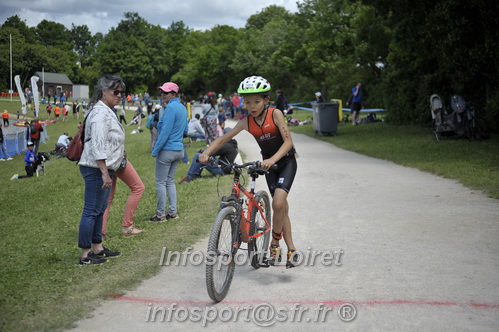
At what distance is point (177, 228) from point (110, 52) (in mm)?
102525

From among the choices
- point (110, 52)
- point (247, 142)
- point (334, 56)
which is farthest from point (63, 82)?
point (247, 142)

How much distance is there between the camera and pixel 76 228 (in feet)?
30.0

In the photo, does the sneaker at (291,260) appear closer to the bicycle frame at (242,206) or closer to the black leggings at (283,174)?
the bicycle frame at (242,206)

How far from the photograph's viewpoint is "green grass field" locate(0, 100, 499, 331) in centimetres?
514

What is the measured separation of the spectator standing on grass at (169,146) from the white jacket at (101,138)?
79.6 inches

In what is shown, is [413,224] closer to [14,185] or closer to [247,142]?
[14,185]

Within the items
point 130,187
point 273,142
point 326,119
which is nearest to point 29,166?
point 326,119

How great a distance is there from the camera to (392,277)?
5.70 metres

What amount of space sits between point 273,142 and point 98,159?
1.87 metres

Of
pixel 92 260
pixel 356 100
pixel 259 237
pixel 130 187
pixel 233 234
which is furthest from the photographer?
pixel 356 100

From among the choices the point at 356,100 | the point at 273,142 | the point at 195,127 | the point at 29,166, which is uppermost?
the point at 356,100

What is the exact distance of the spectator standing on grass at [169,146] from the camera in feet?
28.4

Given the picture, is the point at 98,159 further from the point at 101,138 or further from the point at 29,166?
the point at 29,166

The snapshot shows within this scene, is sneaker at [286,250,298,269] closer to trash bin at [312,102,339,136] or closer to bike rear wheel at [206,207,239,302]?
bike rear wheel at [206,207,239,302]
